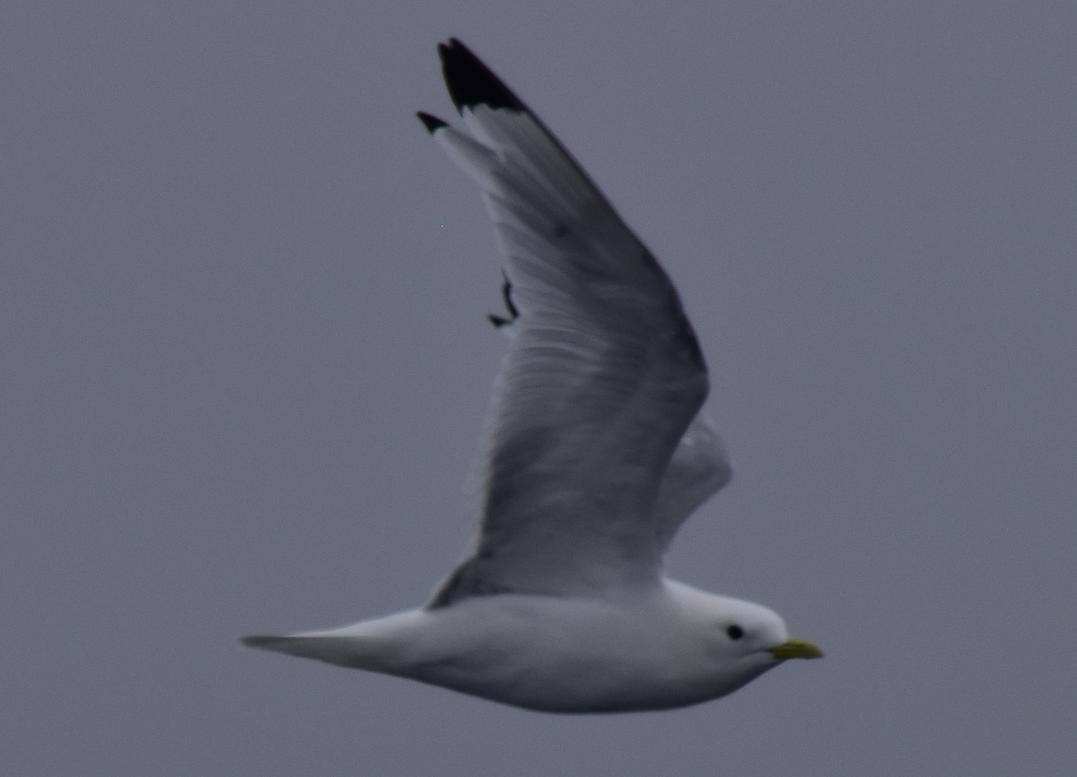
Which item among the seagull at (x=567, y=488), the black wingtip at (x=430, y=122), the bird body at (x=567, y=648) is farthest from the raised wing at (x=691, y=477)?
the black wingtip at (x=430, y=122)

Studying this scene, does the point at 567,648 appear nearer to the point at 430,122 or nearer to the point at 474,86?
the point at 430,122

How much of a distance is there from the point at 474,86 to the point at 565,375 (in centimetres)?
116

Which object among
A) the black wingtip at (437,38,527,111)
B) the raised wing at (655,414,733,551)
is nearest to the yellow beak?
the raised wing at (655,414,733,551)

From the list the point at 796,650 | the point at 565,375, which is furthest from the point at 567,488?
the point at 796,650

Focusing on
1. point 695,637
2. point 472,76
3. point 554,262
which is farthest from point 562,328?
point 695,637

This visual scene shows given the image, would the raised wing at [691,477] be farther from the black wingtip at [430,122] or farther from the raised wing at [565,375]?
the black wingtip at [430,122]

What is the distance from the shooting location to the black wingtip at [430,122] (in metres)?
7.97

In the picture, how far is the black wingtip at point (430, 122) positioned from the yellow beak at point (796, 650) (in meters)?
2.67

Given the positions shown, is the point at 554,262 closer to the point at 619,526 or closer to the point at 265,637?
the point at 619,526

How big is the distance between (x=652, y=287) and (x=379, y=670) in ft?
6.64

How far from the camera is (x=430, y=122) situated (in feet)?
26.2

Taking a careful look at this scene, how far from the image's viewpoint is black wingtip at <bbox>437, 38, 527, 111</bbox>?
7848mm

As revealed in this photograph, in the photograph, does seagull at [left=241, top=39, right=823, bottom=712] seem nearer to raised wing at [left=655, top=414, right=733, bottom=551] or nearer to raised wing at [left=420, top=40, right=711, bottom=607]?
raised wing at [left=420, top=40, right=711, bottom=607]

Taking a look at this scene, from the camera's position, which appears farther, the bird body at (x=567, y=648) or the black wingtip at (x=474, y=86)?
the bird body at (x=567, y=648)
